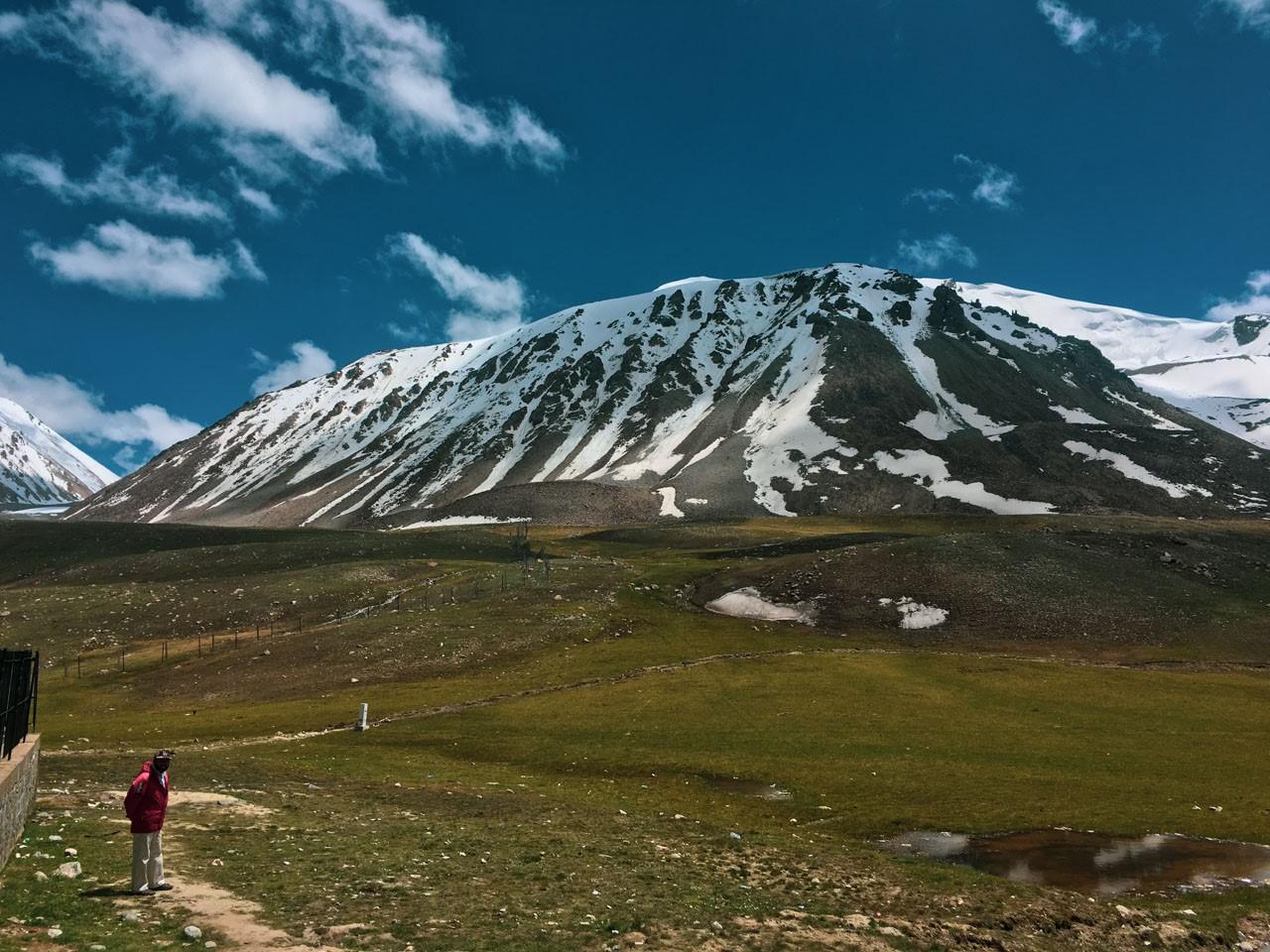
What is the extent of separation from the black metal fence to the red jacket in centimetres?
394

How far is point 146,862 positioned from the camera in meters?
16.5

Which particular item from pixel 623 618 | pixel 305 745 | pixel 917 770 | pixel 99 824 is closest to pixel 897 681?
pixel 917 770

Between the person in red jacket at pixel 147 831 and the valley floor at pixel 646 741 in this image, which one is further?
the valley floor at pixel 646 741

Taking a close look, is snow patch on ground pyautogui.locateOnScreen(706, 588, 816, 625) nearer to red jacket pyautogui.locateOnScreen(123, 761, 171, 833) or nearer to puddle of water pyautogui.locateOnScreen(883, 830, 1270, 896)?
puddle of water pyautogui.locateOnScreen(883, 830, 1270, 896)

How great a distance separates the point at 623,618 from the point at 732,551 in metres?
49.7

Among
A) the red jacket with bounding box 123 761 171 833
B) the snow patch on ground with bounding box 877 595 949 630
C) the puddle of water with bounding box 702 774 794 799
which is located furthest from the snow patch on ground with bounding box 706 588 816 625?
the red jacket with bounding box 123 761 171 833

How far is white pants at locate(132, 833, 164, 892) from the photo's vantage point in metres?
Answer: 16.5

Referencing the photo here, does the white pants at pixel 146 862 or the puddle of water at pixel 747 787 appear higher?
the white pants at pixel 146 862

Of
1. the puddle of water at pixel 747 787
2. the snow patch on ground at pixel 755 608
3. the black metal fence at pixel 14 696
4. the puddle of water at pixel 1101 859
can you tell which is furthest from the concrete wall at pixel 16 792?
the snow patch on ground at pixel 755 608

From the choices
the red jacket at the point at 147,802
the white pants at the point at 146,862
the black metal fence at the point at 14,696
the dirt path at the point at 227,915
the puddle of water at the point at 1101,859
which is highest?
the black metal fence at the point at 14,696

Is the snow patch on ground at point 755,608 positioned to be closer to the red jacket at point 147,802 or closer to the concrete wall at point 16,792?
the concrete wall at point 16,792

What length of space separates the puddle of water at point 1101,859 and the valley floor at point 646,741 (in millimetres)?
1039

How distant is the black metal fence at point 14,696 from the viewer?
1850 cm

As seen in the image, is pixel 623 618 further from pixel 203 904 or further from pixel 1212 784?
pixel 203 904
